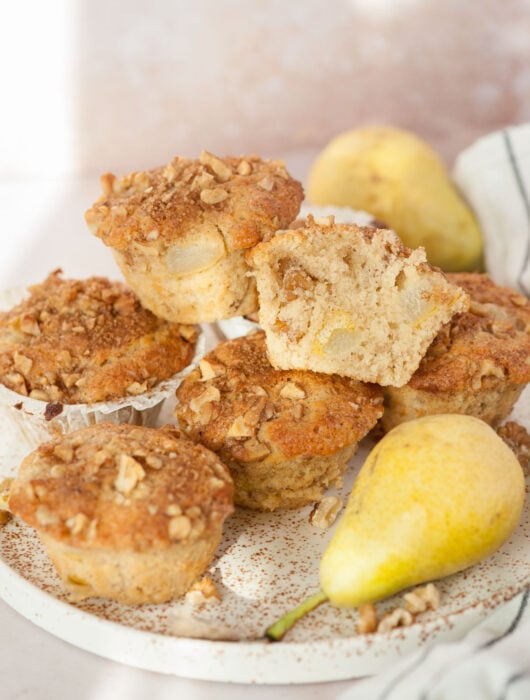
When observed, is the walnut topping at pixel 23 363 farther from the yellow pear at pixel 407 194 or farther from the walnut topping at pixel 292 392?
the yellow pear at pixel 407 194

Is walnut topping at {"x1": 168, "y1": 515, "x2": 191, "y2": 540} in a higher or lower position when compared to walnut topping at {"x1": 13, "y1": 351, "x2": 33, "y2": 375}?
lower

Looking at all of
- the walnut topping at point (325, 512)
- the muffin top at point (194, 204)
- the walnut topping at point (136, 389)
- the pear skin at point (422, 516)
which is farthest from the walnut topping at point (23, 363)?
the pear skin at point (422, 516)

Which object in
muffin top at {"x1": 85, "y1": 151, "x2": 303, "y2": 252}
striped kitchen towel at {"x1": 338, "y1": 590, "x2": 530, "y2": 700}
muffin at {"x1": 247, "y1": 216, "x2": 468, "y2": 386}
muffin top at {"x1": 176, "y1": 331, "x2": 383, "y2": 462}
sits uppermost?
muffin top at {"x1": 85, "y1": 151, "x2": 303, "y2": 252}

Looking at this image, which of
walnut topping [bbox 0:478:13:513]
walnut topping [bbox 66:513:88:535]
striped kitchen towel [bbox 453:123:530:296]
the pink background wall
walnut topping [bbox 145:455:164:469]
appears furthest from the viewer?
the pink background wall

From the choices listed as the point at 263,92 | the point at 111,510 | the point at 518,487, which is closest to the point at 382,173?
the point at 263,92

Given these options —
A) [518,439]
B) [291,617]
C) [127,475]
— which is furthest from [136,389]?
[518,439]

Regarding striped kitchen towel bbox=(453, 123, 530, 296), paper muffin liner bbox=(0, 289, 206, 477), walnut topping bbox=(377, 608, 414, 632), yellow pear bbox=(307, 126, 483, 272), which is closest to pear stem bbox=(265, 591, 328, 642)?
walnut topping bbox=(377, 608, 414, 632)

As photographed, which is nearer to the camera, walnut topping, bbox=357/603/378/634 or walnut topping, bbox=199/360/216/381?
walnut topping, bbox=357/603/378/634

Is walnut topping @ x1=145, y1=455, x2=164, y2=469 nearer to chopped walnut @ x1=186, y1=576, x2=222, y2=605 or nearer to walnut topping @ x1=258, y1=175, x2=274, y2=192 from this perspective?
chopped walnut @ x1=186, y1=576, x2=222, y2=605

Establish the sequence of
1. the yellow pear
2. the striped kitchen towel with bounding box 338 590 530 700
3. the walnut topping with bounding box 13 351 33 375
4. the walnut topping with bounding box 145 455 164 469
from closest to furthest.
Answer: the striped kitchen towel with bounding box 338 590 530 700
the walnut topping with bounding box 145 455 164 469
the walnut topping with bounding box 13 351 33 375
the yellow pear
